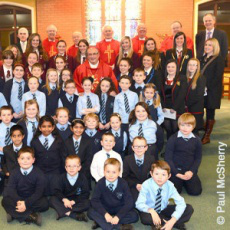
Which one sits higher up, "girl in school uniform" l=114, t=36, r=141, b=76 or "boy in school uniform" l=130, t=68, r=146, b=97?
"girl in school uniform" l=114, t=36, r=141, b=76

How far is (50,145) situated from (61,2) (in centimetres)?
721

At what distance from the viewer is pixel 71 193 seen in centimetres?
357

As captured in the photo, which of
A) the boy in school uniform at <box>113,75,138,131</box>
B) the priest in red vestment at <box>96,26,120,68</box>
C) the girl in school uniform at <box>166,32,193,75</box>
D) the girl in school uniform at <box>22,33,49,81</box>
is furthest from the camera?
the priest in red vestment at <box>96,26,120,68</box>

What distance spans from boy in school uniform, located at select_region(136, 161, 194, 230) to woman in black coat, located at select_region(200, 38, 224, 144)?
7.92 feet

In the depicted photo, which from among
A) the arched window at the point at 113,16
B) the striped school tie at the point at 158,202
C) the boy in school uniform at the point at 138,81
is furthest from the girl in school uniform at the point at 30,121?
the arched window at the point at 113,16

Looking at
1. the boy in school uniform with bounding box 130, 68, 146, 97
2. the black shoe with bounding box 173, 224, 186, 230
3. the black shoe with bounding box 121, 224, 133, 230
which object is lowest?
the black shoe with bounding box 173, 224, 186, 230

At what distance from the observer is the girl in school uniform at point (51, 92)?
482 centimetres

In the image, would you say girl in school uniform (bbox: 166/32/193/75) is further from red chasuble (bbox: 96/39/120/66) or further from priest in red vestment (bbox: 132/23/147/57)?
red chasuble (bbox: 96/39/120/66)

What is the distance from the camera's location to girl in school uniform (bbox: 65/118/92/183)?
4.04 metres

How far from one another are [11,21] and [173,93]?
793cm

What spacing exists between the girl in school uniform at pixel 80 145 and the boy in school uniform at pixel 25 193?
628 millimetres

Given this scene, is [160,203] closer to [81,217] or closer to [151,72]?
[81,217]

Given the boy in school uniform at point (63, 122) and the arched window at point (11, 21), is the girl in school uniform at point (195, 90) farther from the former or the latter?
the arched window at point (11, 21)

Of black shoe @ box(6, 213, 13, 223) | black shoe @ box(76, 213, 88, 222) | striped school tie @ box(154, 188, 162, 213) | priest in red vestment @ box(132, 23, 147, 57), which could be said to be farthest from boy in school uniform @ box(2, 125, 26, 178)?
priest in red vestment @ box(132, 23, 147, 57)
